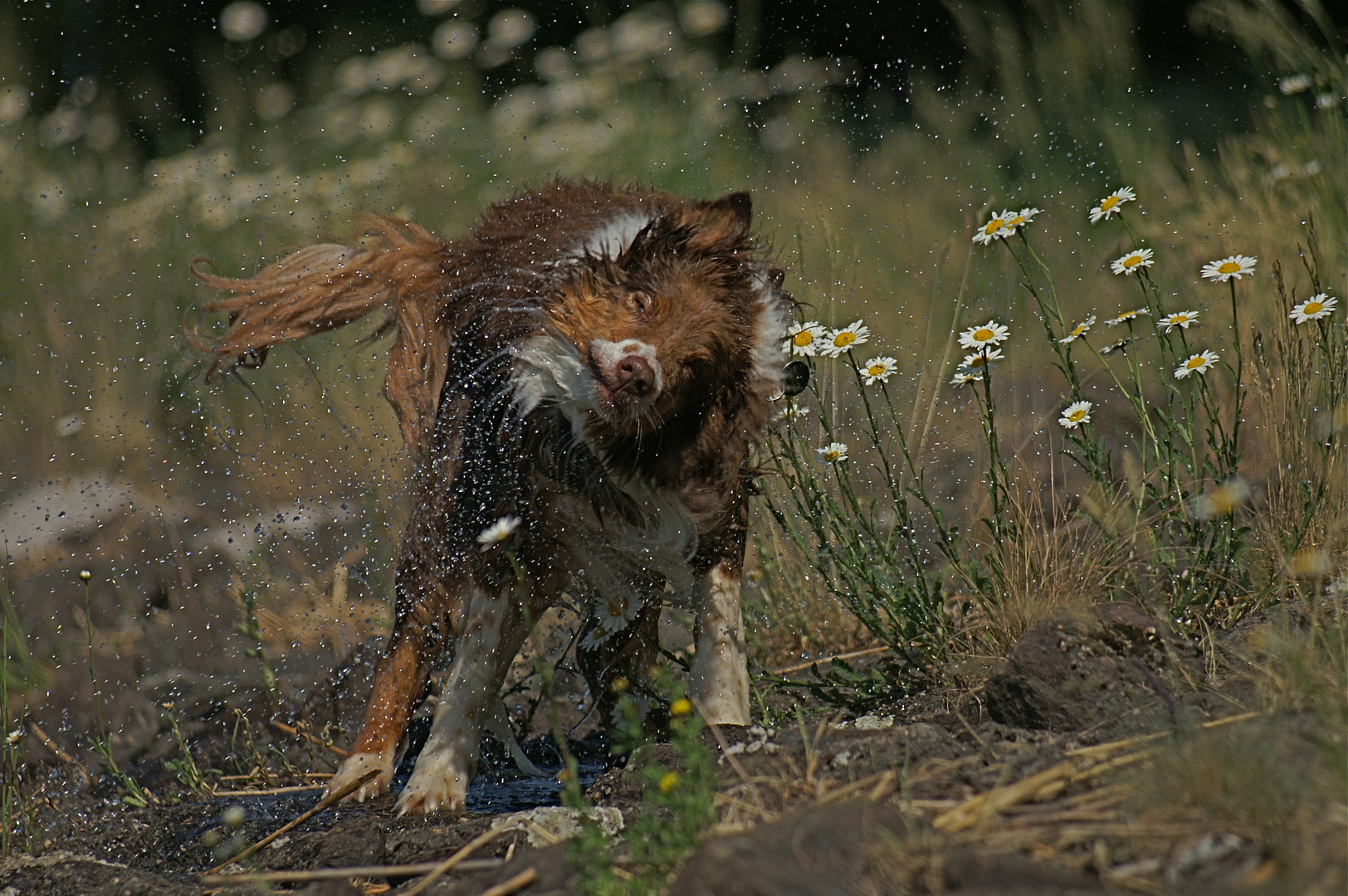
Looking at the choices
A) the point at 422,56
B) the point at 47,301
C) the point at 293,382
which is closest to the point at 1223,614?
the point at 293,382

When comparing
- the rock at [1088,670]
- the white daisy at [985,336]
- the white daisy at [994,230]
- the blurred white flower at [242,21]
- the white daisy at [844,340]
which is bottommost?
the rock at [1088,670]

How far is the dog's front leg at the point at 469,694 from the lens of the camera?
10.3 ft

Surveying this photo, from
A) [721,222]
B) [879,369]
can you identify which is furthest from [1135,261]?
[721,222]

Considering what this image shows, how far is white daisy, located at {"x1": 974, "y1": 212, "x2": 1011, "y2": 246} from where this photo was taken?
3.00 meters

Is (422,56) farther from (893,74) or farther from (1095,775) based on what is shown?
(1095,775)

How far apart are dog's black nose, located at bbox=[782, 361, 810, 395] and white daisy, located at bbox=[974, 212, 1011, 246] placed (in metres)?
0.59

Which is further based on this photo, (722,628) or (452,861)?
(722,628)

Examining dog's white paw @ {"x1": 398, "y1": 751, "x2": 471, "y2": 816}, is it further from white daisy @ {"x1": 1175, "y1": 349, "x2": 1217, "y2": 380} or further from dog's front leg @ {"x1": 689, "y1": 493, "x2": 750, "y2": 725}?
white daisy @ {"x1": 1175, "y1": 349, "x2": 1217, "y2": 380}

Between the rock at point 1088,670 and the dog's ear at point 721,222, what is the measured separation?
1.27 meters

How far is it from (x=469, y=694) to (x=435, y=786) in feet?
0.91

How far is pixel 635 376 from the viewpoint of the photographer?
276 centimetres

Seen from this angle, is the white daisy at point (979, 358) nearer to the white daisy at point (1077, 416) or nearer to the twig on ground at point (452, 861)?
the white daisy at point (1077, 416)

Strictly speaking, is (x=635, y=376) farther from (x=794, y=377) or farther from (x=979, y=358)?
(x=979, y=358)

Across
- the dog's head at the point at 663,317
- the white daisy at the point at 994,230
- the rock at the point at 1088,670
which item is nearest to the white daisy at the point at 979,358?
the white daisy at the point at 994,230
